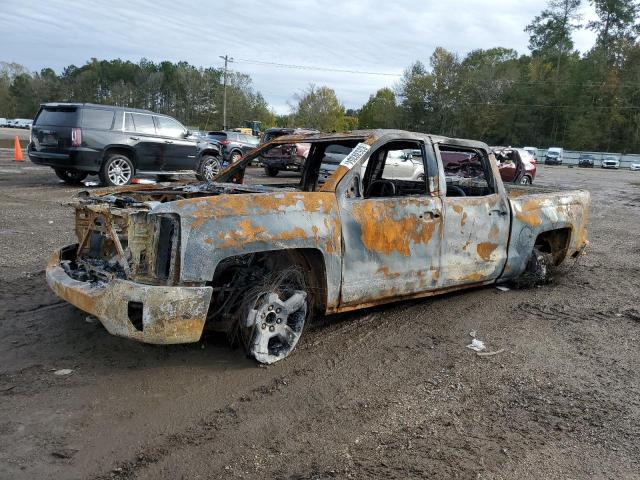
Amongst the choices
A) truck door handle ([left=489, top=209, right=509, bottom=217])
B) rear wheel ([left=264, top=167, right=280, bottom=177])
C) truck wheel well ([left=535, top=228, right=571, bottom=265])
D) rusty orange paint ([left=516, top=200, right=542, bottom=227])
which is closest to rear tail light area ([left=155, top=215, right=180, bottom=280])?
truck door handle ([left=489, top=209, right=509, bottom=217])

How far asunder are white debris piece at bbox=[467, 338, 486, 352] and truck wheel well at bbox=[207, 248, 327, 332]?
4.11 ft

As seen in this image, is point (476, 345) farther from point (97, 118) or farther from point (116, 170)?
point (97, 118)

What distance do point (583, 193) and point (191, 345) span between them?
192 inches

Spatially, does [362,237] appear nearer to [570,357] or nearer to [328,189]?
[328,189]

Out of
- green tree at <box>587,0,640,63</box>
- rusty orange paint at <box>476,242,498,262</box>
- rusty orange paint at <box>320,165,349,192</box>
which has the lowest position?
rusty orange paint at <box>476,242,498,262</box>

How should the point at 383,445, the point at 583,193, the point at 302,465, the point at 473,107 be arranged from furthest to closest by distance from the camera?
the point at 473,107, the point at 583,193, the point at 383,445, the point at 302,465

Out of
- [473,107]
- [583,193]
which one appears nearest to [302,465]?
[583,193]

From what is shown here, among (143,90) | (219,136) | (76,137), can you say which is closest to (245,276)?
(76,137)

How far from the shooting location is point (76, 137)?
1187 centimetres

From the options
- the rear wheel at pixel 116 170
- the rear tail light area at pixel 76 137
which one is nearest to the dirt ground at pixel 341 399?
the rear tail light area at pixel 76 137

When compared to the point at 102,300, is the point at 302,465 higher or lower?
lower

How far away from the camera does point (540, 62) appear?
244 ft

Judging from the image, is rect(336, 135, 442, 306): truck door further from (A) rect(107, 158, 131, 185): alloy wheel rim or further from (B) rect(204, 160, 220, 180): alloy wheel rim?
(B) rect(204, 160, 220, 180): alloy wheel rim

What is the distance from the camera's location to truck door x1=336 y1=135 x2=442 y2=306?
4.03 metres
